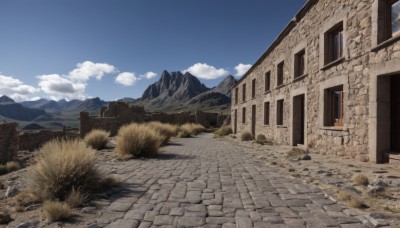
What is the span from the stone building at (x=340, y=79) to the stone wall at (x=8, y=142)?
11984 mm

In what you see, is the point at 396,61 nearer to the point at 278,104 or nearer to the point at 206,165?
the point at 206,165

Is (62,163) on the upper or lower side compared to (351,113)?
lower

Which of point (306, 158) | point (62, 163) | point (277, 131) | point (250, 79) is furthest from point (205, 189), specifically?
point (250, 79)

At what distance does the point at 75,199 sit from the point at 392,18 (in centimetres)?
759

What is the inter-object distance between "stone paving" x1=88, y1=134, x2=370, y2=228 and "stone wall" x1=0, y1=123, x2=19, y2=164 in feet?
30.8

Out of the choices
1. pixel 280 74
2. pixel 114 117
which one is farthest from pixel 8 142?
pixel 280 74

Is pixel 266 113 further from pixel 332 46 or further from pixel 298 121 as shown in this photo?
pixel 332 46

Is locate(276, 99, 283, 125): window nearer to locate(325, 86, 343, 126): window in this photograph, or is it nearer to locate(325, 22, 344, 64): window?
locate(325, 86, 343, 126): window

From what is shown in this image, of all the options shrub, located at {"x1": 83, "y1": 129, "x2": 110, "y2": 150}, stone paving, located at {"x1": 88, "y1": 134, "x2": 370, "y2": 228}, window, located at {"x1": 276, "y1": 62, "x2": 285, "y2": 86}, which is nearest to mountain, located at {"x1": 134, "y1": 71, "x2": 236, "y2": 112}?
window, located at {"x1": 276, "y1": 62, "x2": 285, "y2": 86}

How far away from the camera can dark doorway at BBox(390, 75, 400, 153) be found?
7.08 meters

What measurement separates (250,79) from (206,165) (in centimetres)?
1448

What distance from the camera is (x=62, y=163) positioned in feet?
14.5

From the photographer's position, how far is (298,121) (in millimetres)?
12219

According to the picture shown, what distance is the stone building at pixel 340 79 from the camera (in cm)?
691
